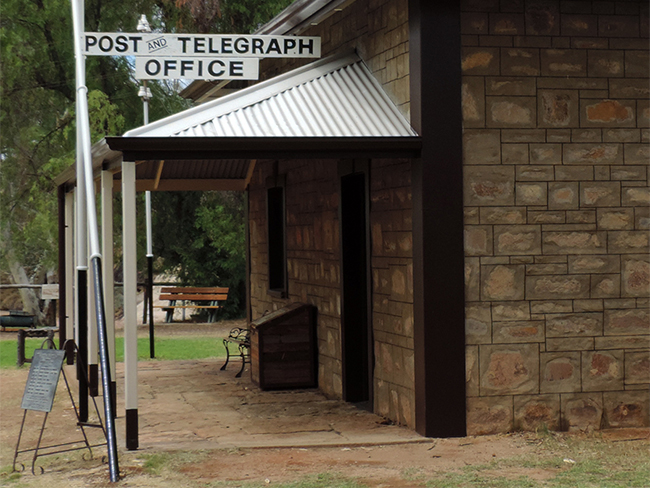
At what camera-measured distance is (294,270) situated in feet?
37.8

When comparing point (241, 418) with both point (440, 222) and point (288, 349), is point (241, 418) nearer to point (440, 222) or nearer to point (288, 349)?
point (288, 349)

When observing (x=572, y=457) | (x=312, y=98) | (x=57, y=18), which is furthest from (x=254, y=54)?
(x=57, y=18)

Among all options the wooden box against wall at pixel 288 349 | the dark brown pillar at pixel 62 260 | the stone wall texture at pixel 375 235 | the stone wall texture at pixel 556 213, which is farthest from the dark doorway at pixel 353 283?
the dark brown pillar at pixel 62 260

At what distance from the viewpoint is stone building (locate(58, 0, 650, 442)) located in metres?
7.82

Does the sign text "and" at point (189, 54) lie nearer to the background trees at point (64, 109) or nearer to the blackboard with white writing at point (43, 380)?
the blackboard with white writing at point (43, 380)

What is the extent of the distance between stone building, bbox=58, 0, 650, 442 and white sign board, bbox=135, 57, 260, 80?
234 mm

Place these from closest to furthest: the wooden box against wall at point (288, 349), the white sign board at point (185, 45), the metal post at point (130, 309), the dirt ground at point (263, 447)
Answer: the dirt ground at point (263, 447)
the metal post at point (130, 309)
the white sign board at point (185, 45)
the wooden box against wall at point (288, 349)

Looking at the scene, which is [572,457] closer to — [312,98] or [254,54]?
[312,98]

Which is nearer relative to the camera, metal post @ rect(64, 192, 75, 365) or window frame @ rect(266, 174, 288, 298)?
window frame @ rect(266, 174, 288, 298)

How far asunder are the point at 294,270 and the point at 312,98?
3354 mm

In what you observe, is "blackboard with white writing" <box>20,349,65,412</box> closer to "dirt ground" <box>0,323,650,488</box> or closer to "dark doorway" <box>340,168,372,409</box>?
"dirt ground" <box>0,323,650,488</box>

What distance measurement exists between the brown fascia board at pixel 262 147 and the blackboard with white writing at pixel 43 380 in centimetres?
160

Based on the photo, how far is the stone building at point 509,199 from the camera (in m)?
7.82

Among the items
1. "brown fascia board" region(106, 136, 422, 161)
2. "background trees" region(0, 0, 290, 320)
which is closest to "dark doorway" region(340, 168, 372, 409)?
"brown fascia board" region(106, 136, 422, 161)
